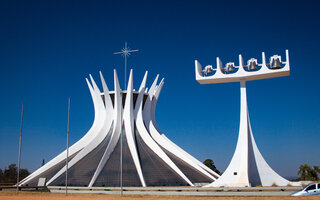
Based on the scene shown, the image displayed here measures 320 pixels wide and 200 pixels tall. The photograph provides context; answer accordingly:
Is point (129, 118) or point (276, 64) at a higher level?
point (276, 64)

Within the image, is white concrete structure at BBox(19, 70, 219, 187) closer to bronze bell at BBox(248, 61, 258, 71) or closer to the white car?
bronze bell at BBox(248, 61, 258, 71)

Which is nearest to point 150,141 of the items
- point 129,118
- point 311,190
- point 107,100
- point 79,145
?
point 129,118

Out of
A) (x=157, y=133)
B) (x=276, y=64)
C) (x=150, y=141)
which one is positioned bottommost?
(x=150, y=141)

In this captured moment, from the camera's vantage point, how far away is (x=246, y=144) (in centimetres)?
2777

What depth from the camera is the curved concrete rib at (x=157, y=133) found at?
39.8m

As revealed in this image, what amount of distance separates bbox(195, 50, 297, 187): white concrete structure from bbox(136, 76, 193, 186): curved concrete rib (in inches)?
334

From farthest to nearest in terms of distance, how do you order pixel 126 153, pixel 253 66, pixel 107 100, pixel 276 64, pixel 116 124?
1. pixel 107 100
2. pixel 116 124
3. pixel 126 153
4. pixel 253 66
5. pixel 276 64

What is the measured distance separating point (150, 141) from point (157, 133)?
7.32ft

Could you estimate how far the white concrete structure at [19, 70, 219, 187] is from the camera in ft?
117

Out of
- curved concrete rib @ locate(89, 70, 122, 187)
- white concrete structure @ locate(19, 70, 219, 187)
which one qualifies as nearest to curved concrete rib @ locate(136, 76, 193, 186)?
white concrete structure @ locate(19, 70, 219, 187)

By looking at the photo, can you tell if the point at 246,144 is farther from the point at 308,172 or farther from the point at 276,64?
the point at 308,172

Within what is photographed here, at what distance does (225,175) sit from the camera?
28031 millimetres

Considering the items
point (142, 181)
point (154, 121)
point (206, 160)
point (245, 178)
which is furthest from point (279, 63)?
point (206, 160)

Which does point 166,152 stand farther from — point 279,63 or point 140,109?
point 279,63
